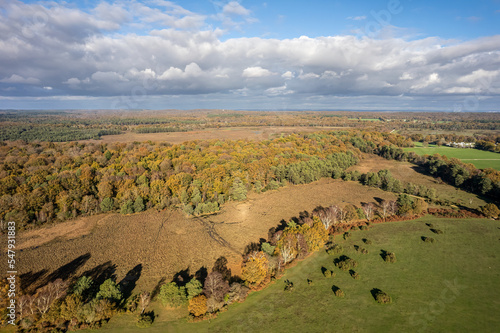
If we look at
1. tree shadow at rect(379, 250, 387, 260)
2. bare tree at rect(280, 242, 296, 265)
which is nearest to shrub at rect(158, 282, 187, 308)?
bare tree at rect(280, 242, 296, 265)

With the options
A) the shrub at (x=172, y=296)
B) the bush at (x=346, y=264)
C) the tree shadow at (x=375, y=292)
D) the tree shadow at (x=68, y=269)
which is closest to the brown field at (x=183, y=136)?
the tree shadow at (x=68, y=269)

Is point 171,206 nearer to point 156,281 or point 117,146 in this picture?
point 156,281

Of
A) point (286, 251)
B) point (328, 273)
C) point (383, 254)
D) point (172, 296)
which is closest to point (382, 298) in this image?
point (328, 273)

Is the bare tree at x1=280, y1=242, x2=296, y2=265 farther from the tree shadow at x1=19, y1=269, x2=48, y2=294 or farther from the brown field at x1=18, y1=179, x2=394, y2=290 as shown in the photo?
the tree shadow at x1=19, y1=269, x2=48, y2=294

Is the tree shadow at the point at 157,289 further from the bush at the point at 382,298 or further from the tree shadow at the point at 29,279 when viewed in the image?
the bush at the point at 382,298

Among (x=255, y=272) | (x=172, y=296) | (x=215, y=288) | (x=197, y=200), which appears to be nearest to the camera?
(x=172, y=296)

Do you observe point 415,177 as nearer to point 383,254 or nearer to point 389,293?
point 383,254

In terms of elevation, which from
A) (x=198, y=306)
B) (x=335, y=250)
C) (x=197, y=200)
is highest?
(x=197, y=200)
